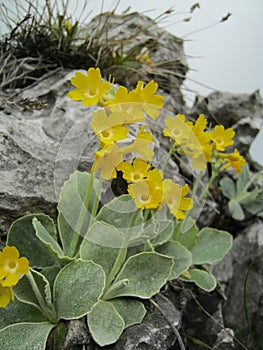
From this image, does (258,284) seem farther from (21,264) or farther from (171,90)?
(21,264)

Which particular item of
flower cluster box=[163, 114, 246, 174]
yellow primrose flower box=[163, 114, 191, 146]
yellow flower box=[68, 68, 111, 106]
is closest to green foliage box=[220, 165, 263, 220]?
flower cluster box=[163, 114, 246, 174]

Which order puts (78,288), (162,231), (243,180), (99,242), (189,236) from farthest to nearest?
(243,180) < (189,236) < (162,231) < (99,242) < (78,288)

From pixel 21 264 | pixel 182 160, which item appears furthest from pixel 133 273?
pixel 182 160

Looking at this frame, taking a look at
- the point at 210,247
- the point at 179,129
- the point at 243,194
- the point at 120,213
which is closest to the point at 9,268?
the point at 120,213

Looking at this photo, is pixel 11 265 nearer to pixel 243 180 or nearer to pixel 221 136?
pixel 221 136

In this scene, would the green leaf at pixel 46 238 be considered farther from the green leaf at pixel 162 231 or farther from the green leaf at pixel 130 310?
the green leaf at pixel 162 231

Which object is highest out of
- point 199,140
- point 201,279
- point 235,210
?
point 199,140
